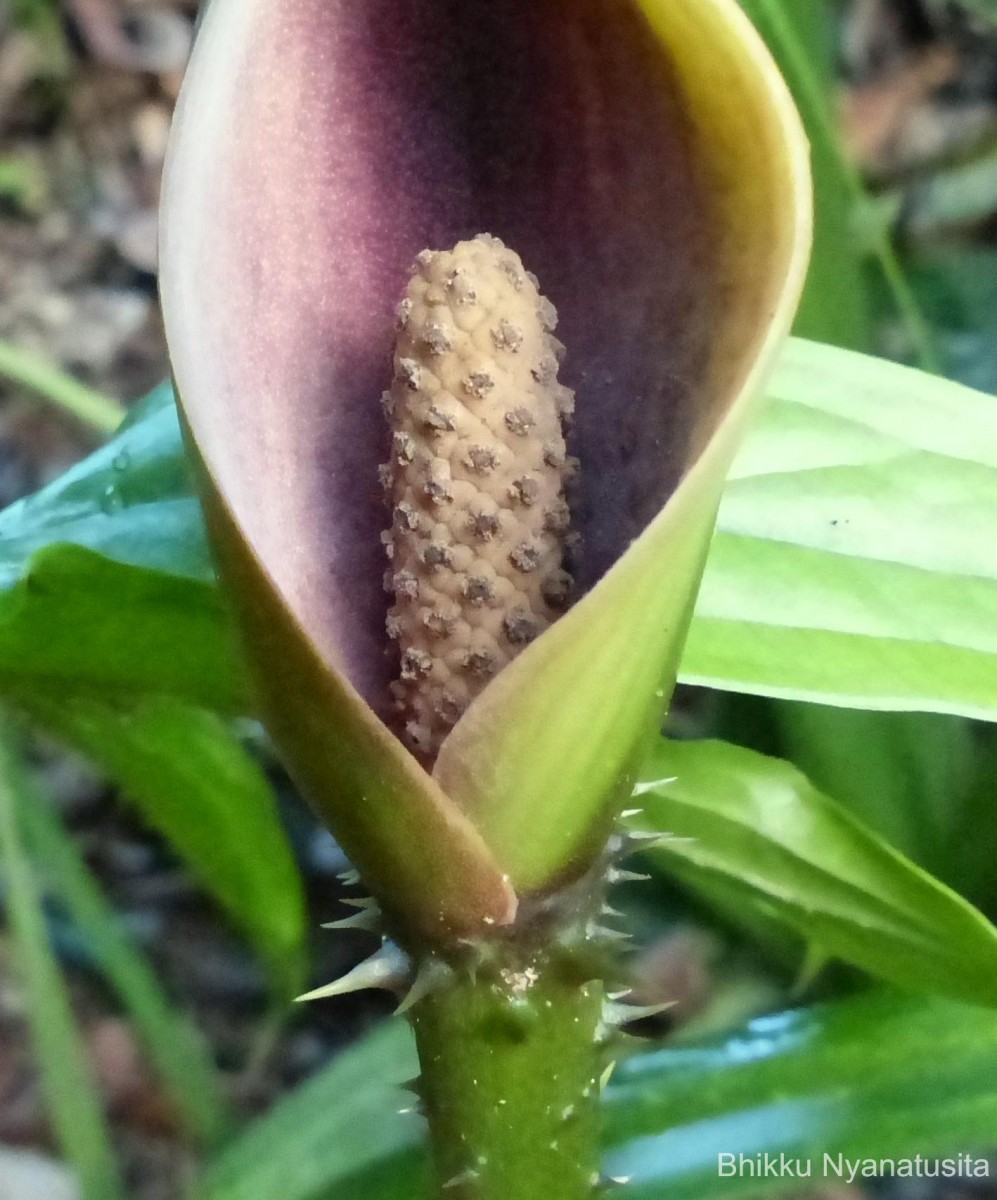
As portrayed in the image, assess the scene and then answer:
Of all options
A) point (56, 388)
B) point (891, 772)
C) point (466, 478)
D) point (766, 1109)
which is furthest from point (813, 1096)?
point (56, 388)

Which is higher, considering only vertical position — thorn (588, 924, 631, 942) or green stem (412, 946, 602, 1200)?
thorn (588, 924, 631, 942)

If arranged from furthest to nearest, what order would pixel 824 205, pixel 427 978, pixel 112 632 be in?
pixel 824 205
pixel 112 632
pixel 427 978

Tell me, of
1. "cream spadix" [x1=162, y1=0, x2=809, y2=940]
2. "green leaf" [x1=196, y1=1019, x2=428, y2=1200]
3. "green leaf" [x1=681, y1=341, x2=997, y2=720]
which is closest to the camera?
"cream spadix" [x1=162, y1=0, x2=809, y2=940]

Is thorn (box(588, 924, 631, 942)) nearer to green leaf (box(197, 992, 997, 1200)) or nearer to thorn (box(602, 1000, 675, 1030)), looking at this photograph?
thorn (box(602, 1000, 675, 1030))

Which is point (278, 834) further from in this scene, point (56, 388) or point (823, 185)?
point (823, 185)

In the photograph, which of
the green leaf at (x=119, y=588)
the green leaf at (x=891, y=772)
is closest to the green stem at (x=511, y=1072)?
the green leaf at (x=119, y=588)

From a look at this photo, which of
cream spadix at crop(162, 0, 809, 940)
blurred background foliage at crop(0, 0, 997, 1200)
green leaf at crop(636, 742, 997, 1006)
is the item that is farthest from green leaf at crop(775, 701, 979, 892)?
cream spadix at crop(162, 0, 809, 940)
